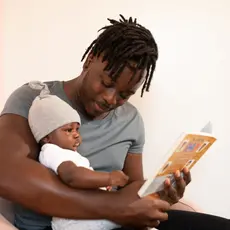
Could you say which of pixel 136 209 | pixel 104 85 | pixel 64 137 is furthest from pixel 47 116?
pixel 136 209

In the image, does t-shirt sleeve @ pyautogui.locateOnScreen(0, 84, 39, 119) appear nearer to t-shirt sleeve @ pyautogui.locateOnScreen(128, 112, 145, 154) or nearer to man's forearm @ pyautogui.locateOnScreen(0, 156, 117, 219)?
man's forearm @ pyautogui.locateOnScreen(0, 156, 117, 219)

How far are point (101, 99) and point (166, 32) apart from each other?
63 cm

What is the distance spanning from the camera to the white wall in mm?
1667

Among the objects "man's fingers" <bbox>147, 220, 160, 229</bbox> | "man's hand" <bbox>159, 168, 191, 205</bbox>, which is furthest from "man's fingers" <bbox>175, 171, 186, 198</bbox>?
"man's fingers" <bbox>147, 220, 160, 229</bbox>

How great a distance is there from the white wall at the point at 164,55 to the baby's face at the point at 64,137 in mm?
591

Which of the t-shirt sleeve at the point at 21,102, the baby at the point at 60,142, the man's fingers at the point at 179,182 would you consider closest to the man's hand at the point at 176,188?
the man's fingers at the point at 179,182

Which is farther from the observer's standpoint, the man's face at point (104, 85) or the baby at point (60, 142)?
the man's face at point (104, 85)

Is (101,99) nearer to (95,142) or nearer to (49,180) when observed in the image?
(95,142)

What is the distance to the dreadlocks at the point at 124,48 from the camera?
3.78 ft

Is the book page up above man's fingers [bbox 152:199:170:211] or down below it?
above

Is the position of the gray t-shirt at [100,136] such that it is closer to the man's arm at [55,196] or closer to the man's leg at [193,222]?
the man's arm at [55,196]

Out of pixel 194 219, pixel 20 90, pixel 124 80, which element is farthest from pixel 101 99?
pixel 194 219

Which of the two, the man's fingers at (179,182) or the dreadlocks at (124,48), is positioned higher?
the dreadlocks at (124,48)

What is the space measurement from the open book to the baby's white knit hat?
0.27 metres
